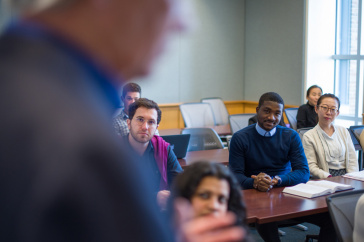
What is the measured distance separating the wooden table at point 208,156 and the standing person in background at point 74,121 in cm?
343

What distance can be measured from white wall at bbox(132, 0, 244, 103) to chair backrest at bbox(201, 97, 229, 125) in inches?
20.3

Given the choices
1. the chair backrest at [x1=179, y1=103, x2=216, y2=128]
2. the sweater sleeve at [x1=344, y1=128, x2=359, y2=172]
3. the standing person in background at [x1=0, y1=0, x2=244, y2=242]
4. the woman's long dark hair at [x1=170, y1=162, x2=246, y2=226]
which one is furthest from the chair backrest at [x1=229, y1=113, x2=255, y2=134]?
the standing person in background at [x1=0, y1=0, x2=244, y2=242]

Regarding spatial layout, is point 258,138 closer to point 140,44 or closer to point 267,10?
point 140,44

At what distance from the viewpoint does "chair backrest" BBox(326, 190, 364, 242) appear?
2365 millimetres

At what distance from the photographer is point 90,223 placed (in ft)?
1.55

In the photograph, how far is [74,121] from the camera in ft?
1.55

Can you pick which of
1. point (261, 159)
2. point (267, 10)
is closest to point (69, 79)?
point (261, 159)

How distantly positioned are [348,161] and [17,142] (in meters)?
3.99

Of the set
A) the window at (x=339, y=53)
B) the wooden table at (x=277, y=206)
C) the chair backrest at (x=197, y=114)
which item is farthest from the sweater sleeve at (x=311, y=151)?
the window at (x=339, y=53)

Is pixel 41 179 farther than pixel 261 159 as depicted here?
No

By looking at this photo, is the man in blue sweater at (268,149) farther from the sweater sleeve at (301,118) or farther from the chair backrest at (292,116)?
the chair backrest at (292,116)

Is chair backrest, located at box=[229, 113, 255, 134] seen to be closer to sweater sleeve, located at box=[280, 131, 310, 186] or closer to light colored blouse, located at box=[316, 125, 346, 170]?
light colored blouse, located at box=[316, 125, 346, 170]

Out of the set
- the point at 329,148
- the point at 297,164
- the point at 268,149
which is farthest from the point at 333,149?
the point at 268,149

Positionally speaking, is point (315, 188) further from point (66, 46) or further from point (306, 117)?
point (306, 117)
